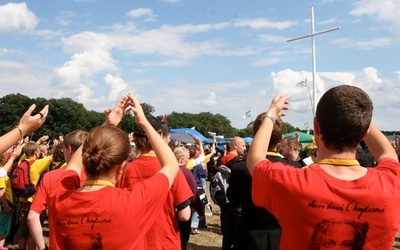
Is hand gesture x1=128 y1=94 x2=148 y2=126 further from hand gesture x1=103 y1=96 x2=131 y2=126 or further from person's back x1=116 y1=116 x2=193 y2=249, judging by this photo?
person's back x1=116 y1=116 x2=193 y2=249

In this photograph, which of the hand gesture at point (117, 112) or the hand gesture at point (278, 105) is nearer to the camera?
the hand gesture at point (278, 105)

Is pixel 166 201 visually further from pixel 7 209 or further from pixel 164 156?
pixel 7 209

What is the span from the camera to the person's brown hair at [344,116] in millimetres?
2006

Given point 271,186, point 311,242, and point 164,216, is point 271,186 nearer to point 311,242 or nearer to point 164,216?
point 311,242

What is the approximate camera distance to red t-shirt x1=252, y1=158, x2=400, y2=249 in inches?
78.6

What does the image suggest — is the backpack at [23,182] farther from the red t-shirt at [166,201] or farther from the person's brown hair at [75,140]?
the red t-shirt at [166,201]

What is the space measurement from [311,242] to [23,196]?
653 centimetres

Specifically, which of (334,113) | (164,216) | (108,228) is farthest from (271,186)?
(164,216)

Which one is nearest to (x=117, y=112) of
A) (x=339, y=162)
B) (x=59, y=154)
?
(x=339, y=162)

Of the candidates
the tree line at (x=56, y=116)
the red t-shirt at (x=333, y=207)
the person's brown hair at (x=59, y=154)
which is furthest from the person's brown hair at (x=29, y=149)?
the tree line at (x=56, y=116)

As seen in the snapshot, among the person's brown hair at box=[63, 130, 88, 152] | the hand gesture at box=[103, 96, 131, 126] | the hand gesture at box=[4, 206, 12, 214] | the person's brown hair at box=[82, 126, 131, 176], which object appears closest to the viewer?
the person's brown hair at box=[82, 126, 131, 176]

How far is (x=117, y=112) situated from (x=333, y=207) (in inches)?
60.6

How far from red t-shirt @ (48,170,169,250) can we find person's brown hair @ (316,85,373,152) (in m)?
0.94

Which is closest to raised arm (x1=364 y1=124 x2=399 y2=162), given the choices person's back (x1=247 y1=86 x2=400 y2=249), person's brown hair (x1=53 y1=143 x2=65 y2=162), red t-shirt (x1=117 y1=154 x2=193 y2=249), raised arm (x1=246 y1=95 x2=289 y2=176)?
person's back (x1=247 y1=86 x2=400 y2=249)
